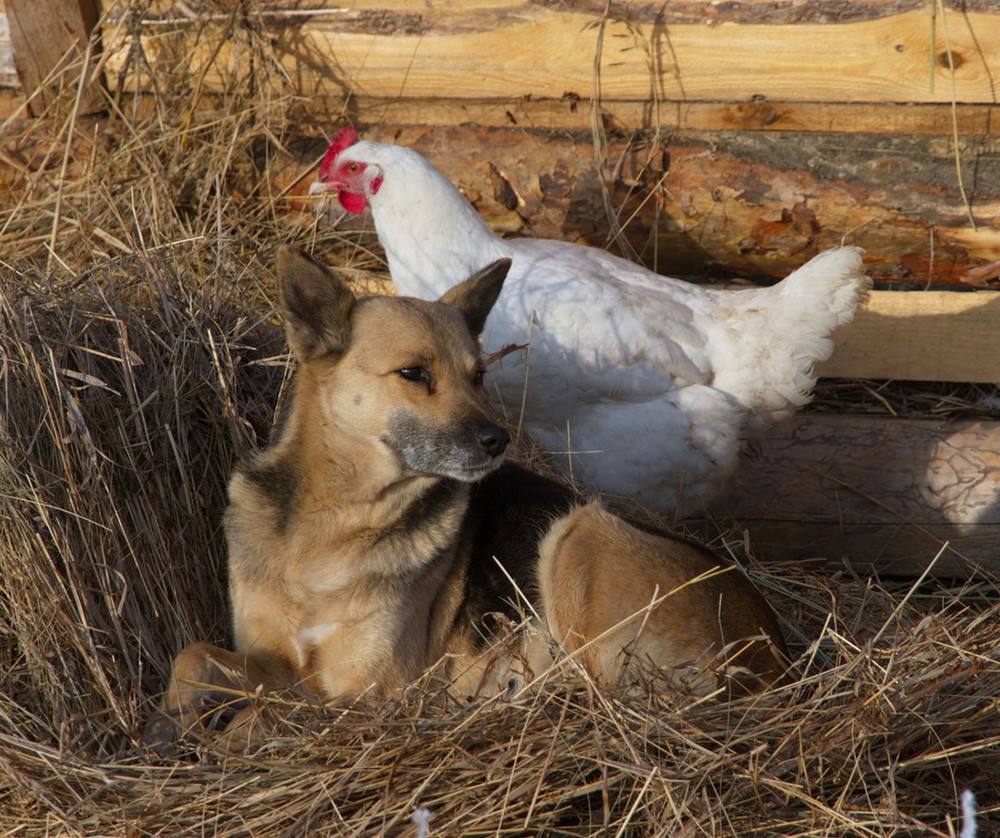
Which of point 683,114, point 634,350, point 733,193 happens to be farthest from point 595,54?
point 634,350

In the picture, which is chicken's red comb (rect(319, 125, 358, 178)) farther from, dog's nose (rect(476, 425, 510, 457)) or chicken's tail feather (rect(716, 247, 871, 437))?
dog's nose (rect(476, 425, 510, 457))

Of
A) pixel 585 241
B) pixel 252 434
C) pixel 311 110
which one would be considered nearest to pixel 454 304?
pixel 252 434

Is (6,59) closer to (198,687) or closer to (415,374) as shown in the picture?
(415,374)

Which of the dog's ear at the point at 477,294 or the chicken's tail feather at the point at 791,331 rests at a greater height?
the dog's ear at the point at 477,294

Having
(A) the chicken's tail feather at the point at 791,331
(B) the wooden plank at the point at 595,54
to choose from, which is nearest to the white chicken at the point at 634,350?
(A) the chicken's tail feather at the point at 791,331

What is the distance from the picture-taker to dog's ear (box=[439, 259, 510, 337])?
10.7 feet

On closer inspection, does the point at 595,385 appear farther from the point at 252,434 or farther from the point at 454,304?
the point at 252,434

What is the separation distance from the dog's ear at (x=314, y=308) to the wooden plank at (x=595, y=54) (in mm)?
2399

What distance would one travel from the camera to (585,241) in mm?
Result: 5113

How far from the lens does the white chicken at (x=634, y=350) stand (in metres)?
4.29

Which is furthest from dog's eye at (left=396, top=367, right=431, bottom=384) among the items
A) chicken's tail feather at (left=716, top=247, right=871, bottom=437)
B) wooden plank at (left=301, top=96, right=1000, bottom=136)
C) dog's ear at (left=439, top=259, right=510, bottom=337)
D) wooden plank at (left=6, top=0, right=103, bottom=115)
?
wooden plank at (left=6, top=0, right=103, bottom=115)

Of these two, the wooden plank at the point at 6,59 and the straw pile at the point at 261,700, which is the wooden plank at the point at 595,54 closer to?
the wooden plank at the point at 6,59

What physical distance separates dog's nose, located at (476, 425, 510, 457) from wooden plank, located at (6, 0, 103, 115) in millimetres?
3363

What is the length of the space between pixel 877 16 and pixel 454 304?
2.80m
